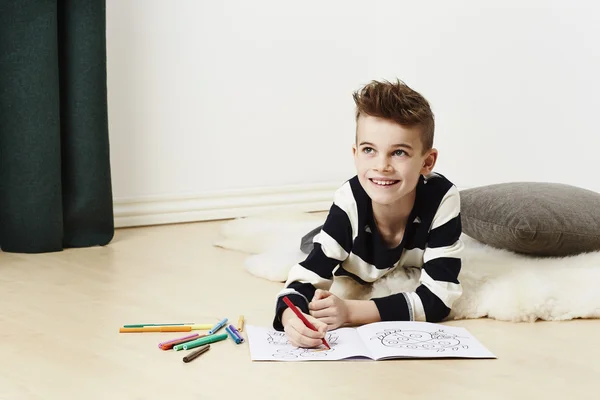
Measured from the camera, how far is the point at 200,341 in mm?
1600

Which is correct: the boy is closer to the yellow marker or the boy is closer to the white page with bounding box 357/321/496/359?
the white page with bounding box 357/321/496/359

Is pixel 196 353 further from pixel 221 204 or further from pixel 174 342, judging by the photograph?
pixel 221 204

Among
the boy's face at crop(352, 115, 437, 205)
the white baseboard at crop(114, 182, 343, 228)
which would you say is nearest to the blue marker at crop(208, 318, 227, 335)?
the boy's face at crop(352, 115, 437, 205)

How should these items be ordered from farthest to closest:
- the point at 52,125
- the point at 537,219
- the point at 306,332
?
the point at 52,125
the point at 537,219
the point at 306,332

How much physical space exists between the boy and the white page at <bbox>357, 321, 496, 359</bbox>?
38 millimetres

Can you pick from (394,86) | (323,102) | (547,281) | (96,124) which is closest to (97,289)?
(96,124)

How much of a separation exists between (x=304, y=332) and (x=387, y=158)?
371mm

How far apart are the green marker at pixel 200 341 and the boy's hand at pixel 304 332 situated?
0.46 ft

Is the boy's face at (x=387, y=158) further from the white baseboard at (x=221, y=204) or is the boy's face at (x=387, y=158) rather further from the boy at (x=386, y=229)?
the white baseboard at (x=221, y=204)

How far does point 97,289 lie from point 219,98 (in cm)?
104

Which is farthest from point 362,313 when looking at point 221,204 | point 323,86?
point 323,86

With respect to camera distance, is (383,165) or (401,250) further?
(401,250)

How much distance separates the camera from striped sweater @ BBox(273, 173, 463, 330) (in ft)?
5.55

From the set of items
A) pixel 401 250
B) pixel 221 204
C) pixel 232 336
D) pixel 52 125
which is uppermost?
pixel 52 125
